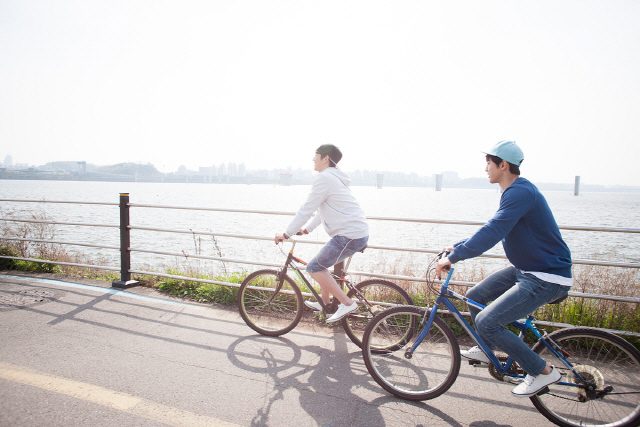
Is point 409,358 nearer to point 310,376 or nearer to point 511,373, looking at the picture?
point 511,373

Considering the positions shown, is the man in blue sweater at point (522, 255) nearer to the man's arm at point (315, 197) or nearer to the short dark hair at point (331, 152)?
the man's arm at point (315, 197)

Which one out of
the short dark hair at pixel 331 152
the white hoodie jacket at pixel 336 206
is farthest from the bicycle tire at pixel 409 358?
the short dark hair at pixel 331 152

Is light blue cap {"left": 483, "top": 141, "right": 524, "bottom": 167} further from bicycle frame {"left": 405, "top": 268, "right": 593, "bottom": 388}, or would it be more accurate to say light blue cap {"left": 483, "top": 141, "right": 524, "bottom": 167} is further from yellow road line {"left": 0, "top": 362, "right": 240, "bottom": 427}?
yellow road line {"left": 0, "top": 362, "right": 240, "bottom": 427}

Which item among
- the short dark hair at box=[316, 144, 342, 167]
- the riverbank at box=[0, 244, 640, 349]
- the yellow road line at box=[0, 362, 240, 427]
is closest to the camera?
the yellow road line at box=[0, 362, 240, 427]

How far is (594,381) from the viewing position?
284 cm

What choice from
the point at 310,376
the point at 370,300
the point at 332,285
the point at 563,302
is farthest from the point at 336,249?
the point at 563,302

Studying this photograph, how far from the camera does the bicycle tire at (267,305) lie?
4.57 m

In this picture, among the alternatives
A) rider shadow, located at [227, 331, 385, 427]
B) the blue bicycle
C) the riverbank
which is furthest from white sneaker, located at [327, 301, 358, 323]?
the riverbank

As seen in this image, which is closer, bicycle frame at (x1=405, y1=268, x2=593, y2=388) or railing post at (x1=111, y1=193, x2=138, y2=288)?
bicycle frame at (x1=405, y1=268, x2=593, y2=388)

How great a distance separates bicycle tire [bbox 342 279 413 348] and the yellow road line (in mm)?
1828

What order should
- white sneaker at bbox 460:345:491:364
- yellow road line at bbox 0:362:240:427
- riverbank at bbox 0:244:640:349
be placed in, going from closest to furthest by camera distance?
1. yellow road line at bbox 0:362:240:427
2. white sneaker at bbox 460:345:491:364
3. riverbank at bbox 0:244:640:349

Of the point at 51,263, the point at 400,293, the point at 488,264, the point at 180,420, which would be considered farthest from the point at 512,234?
the point at 488,264

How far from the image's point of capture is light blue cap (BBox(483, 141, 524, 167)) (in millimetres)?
2848

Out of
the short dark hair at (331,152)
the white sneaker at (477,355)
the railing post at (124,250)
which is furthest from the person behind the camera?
the railing post at (124,250)
